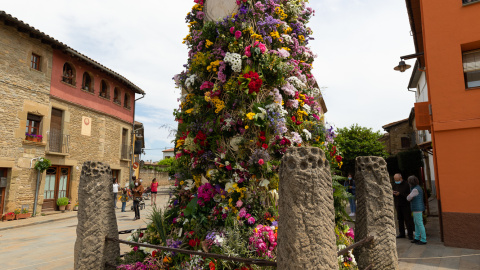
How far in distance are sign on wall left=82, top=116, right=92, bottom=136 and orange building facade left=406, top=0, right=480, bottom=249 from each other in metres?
18.7

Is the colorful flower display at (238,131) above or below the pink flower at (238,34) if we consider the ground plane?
below

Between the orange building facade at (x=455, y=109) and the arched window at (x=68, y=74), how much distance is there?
18570mm

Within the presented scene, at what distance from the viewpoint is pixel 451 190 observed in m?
7.76

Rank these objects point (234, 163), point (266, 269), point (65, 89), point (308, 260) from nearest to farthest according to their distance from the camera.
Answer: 1. point (308, 260)
2. point (266, 269)
3. point (234, 163)
4. point (65, 89)

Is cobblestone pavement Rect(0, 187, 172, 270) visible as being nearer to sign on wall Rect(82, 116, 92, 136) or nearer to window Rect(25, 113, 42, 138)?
window Rect(25, 113, 42, 138)

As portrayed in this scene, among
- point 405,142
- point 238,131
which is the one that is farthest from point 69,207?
point 405,142

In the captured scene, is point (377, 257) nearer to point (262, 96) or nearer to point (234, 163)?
point (234, 163)

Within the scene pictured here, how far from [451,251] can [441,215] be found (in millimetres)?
1165

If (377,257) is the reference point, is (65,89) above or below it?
above

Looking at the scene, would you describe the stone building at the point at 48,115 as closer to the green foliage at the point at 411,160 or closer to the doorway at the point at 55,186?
the doorway at the point at 55,186

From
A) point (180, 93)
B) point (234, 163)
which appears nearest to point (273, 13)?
point (180, 93)

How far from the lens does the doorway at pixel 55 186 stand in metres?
17.0

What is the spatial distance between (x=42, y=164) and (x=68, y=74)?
6.08 m

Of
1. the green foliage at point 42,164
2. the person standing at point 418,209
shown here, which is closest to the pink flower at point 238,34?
Answer: the person standing at point 418,209
